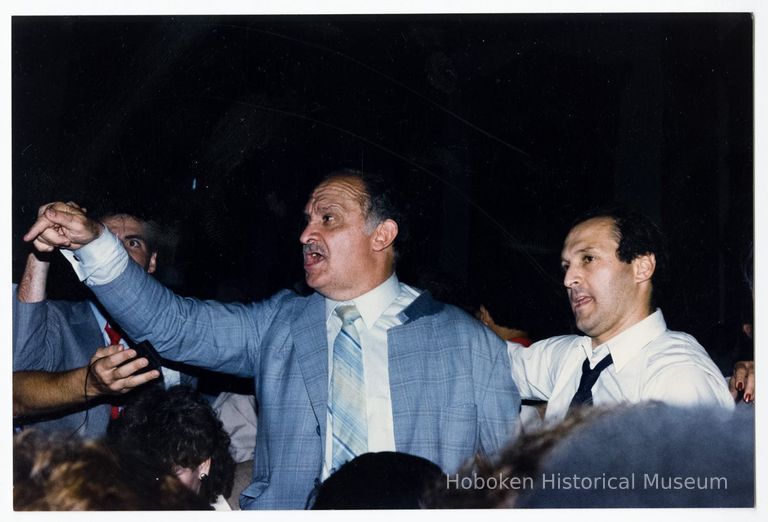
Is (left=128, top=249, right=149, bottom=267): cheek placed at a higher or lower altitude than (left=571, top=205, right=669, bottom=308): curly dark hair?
lower

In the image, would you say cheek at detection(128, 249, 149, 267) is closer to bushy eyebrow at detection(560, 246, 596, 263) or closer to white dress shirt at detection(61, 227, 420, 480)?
white dress shirt at detection(61, 227, 420, 480)

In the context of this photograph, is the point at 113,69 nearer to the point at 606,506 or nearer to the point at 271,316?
the point at 271,316

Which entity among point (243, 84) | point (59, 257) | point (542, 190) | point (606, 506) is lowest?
point (606, 506)

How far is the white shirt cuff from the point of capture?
2.70 m

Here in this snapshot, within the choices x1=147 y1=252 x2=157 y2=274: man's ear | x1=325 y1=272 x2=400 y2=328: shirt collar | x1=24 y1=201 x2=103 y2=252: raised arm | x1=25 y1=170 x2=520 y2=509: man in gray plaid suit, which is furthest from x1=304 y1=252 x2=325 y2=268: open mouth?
x1=24 y1=201 x2=103 y2=252: raised arm

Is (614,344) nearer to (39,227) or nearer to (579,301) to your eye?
(579,301)

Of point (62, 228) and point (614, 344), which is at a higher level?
point (62, 228)

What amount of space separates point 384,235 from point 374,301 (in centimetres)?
18

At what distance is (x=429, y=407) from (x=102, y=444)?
875 mm

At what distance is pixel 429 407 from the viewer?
2.79m

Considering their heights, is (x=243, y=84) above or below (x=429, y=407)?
above

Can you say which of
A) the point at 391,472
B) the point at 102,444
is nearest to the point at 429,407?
the point at 391,472

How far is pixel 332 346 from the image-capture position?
2832 millimetres

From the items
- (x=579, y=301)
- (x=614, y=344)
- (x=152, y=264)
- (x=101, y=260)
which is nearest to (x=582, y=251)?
(x=579, y=301)
